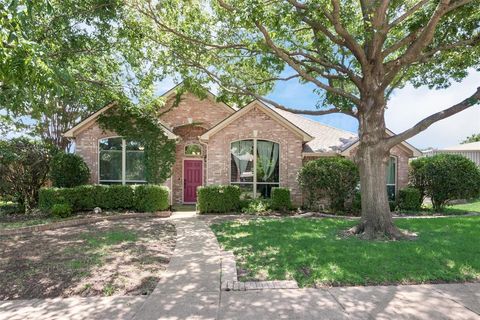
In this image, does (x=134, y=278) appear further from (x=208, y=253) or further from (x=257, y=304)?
(x=257, y=304)

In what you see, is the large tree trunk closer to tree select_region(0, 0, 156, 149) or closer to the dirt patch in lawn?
the dirt patch in lawn

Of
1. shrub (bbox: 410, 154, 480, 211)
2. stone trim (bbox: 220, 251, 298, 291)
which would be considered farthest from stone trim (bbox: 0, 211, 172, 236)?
shrub (bbox: 410, 154, 480, 211)

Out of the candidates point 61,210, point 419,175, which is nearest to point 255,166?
point 419,175

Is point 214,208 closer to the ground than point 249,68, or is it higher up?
closer to the ground

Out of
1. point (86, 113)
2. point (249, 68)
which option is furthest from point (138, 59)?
point (86, 113)

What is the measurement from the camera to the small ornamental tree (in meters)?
12.5

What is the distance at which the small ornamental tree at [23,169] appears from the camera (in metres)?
12.5

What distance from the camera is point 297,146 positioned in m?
14.9

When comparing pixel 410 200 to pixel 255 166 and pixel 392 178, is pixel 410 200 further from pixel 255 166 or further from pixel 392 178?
pixel 255 166

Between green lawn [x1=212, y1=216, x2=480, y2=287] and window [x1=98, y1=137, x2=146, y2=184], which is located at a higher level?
window [x1=98, y1=137, x2=146, y2=184]

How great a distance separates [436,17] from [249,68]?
7.13m

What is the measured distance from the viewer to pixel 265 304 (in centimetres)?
415

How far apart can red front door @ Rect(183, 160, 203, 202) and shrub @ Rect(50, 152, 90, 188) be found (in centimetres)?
522

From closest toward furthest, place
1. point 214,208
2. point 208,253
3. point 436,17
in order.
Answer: point 208,253 → point 436,17 → point 214,208
